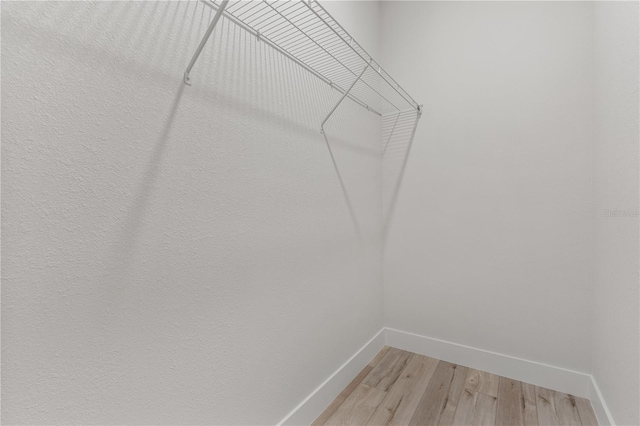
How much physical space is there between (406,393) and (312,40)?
1.60 m

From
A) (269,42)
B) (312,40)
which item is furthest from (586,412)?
(269,42)

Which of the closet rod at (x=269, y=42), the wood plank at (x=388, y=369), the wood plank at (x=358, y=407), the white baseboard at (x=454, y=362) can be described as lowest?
the wood plank at (x=388, y=369)

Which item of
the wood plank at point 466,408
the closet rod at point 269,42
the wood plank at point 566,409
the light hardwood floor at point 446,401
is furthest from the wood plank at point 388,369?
the closet rod at point 269,42

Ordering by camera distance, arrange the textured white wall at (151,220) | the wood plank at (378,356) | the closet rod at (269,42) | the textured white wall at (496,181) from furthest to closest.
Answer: the wood plank at (378,356) < the textured white wall at (496,181) < the closet rod at (269,42) < the textured white wall at (151,220)

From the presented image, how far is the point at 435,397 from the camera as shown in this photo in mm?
1422

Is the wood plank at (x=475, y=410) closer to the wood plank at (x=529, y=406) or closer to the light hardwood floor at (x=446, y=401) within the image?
the light hardwood floor at (x=446, y=401)

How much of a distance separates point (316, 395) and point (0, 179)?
1.29 meters

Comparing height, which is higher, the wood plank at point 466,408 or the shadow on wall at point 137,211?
the shadow on wall at point 137,211

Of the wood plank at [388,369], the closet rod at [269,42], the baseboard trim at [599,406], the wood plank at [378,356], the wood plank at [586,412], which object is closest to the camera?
the closet rod at [269,42]

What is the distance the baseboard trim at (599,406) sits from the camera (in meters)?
1.15

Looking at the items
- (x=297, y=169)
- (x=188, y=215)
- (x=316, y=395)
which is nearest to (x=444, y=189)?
(x=297, y=169)

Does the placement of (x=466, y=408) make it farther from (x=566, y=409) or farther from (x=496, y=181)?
(x=496, y=181)

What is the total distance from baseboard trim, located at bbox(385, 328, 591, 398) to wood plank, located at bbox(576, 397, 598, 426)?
1.7 inches

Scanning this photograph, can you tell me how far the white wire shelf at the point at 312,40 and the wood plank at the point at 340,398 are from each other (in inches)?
55.4
